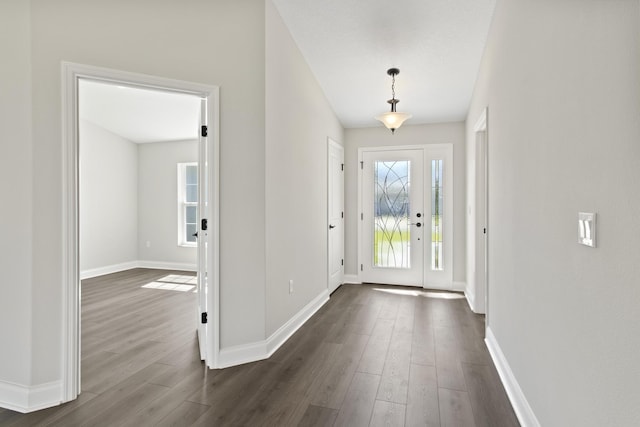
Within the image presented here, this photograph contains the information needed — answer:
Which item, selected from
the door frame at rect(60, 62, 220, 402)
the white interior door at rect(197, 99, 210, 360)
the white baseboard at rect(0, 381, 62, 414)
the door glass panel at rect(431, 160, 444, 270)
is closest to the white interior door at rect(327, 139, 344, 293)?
the door glass panel at rect(431, 160, 444, 270)

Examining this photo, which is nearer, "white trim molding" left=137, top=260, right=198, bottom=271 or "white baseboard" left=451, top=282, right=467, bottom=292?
"white baseboard" left=451, top=282, right=467, bottom=292

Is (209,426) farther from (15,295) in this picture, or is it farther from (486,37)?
(486,37)

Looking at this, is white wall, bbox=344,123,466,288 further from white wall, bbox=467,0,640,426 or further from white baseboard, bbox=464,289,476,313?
white wall, bbox=467,0,640,426

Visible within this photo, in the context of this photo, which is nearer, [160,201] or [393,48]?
[393,48]

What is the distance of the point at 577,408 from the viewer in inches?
52.7

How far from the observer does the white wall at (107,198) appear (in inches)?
241

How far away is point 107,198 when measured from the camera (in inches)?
258

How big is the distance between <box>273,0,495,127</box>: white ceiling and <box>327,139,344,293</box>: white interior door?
0.73 m

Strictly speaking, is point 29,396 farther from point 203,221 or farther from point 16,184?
point 203,221

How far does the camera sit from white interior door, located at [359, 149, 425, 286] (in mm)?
5250

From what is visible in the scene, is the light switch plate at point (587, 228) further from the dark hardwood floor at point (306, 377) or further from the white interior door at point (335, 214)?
the white interior door at point (335, 214)

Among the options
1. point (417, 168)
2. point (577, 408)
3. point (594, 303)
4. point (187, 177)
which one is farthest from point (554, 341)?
point (187, 177)

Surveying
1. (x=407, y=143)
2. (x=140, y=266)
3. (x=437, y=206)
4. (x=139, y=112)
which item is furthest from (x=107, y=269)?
(x=437, y=206)

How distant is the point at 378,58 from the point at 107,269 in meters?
6.01
